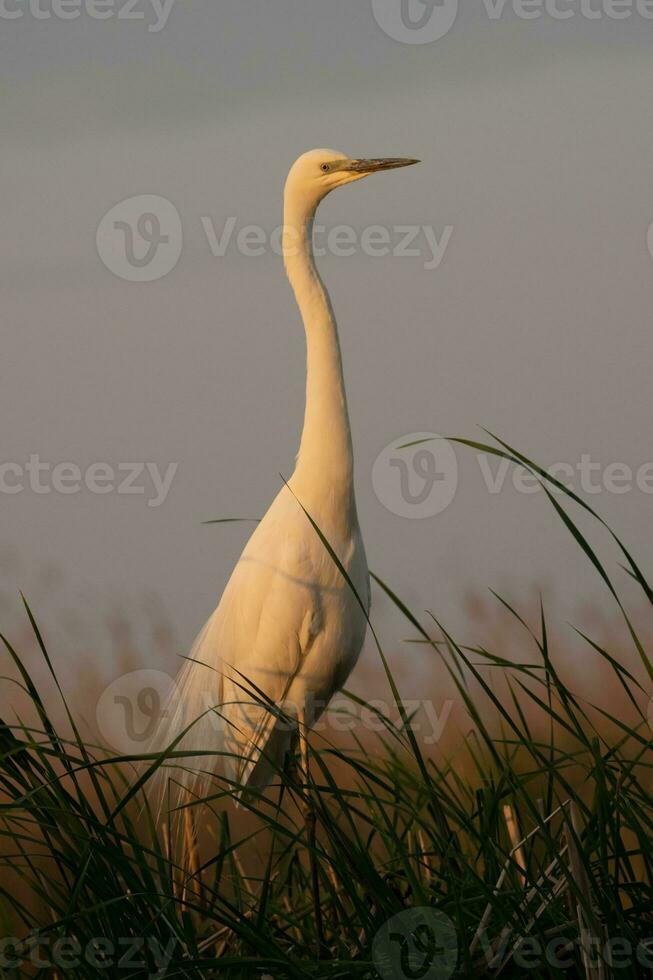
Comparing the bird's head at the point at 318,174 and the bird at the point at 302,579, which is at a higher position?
the bird's head at the point at 318,174

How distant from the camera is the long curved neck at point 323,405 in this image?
10.1 feet

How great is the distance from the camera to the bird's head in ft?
10.8

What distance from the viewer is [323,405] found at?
3.07 metres

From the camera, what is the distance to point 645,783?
2111mm

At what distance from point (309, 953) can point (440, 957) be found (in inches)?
9.6

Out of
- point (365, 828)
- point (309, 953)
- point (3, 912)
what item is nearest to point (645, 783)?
point (309, 953)

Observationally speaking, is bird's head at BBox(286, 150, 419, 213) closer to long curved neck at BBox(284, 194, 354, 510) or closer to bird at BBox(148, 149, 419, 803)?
bird at BBox(148, 149, 419, 803)

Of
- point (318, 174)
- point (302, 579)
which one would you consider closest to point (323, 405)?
point (302, 579)

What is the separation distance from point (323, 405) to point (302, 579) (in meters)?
0.49

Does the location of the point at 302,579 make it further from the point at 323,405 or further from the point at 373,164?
the point at 373,164

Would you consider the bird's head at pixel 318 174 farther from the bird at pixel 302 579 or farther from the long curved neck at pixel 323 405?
the long curved neck at pixel 323 405

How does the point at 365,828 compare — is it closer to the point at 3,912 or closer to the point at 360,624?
the point at 360,624

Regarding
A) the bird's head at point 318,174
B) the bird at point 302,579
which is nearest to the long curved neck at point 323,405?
the bird at point 302,579

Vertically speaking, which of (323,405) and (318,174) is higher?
(318,174)
